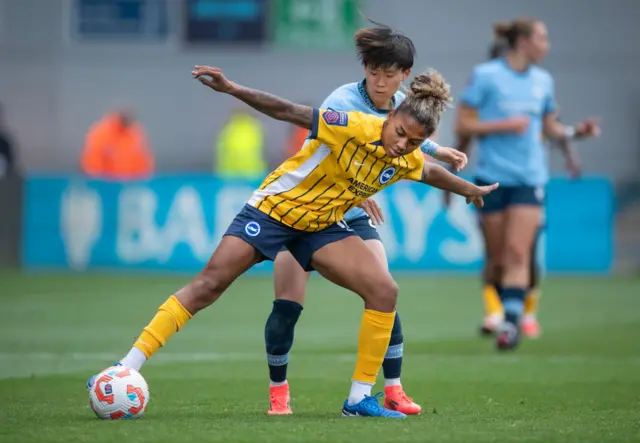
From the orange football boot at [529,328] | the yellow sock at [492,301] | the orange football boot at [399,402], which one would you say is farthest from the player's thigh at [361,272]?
the orange football boot at [529,328]

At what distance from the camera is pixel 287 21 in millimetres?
26547

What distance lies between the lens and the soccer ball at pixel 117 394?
259 inches

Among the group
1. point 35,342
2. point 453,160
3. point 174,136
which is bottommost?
point 174,136

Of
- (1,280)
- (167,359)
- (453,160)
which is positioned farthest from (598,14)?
(453,160)

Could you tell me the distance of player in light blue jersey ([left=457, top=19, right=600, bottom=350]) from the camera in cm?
1116

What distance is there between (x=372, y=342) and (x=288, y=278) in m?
0.65

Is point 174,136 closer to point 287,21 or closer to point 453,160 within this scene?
point 287,21

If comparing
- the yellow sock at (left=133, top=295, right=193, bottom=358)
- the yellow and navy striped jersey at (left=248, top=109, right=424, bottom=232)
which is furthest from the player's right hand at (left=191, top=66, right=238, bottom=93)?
the yellow sock at (left=133, top=295, right=193, bottom=358)

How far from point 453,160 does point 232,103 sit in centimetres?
2111

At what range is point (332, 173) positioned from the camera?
6.86 meters

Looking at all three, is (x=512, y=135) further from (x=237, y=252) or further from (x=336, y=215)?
(x=237, y=252)

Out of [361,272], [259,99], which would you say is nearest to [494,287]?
[361,272]

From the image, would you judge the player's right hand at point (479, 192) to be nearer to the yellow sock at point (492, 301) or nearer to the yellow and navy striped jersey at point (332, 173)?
the yellow and navy striped jersey at point (332, 173)

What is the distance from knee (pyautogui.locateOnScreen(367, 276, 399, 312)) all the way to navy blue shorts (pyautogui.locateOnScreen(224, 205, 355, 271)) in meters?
0.34
